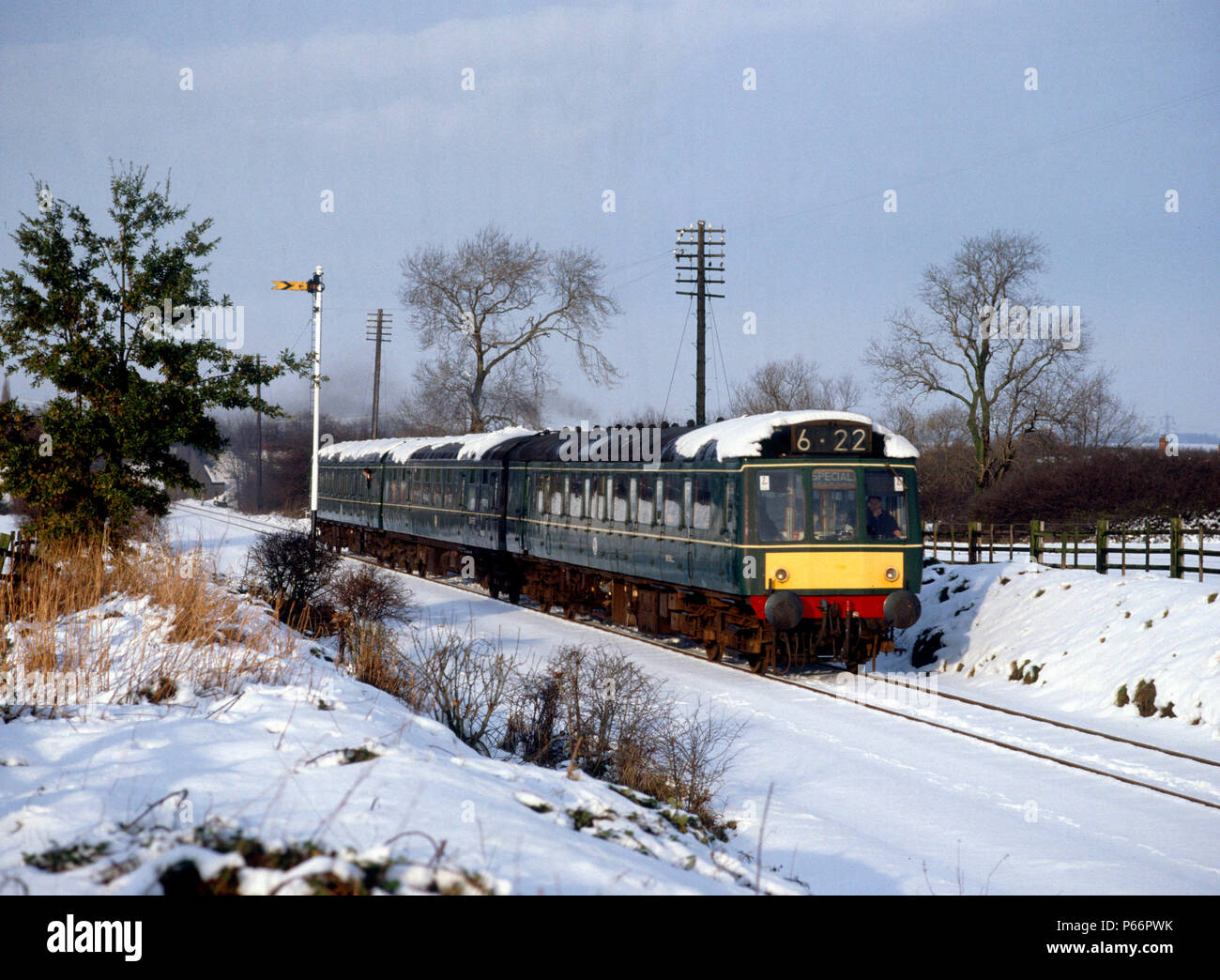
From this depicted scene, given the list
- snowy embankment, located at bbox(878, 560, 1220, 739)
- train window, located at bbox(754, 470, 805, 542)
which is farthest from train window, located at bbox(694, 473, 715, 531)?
snowy embankment, located at bbox(878, 560, 1220, 739)

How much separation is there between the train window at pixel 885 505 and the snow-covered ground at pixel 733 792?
8.06 feet

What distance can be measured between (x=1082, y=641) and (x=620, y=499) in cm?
734

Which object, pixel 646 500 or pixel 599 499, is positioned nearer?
pixel 646 500

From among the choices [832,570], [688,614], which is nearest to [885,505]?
[832,570]

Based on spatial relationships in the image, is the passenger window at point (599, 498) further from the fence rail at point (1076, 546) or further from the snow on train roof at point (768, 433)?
the fence rail at point (1076, 546)

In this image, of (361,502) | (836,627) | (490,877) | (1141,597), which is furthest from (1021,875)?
(361,502)

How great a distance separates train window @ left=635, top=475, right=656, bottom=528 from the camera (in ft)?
57.1

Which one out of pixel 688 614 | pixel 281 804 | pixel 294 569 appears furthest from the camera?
pixel 294 569

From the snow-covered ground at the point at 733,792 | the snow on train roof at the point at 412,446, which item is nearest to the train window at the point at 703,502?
the snow-covered ground at the point at 733,792

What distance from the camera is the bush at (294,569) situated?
58.0ft

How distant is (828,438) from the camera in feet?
48.5

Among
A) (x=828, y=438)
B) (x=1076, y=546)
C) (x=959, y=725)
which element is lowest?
(x=959, y=725)

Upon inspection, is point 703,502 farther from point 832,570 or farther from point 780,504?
point 832,570
